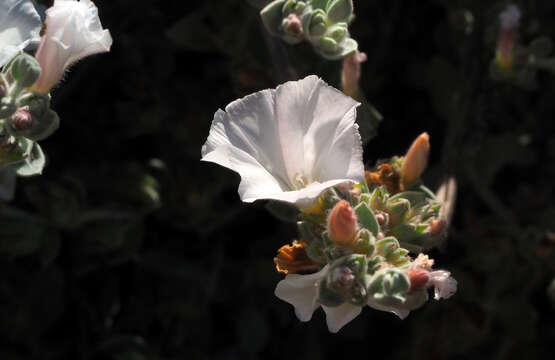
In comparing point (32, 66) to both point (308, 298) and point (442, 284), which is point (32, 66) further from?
point (442, 284)

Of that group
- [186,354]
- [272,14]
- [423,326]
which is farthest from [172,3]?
[423,326]

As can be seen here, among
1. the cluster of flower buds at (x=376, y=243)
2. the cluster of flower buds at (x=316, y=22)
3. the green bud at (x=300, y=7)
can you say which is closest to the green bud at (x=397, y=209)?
the cluster of flower buds at (x=376, y=243)

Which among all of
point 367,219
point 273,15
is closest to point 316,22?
point 273,15

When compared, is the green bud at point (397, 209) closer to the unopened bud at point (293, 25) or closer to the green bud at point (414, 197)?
the green bud at point (414, 197)

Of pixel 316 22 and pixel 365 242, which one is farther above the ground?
pixel 316 22

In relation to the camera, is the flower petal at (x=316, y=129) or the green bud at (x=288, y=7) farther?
the green bud at (x=288, y=7)

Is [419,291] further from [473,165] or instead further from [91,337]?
[91,337]

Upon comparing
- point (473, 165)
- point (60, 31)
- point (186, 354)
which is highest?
point (60, 31)
